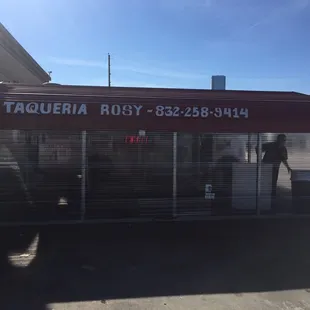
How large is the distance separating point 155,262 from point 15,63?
9.82 meters

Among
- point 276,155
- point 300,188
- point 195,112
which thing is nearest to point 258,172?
point 276,155

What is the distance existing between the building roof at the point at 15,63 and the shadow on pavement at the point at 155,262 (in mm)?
6277

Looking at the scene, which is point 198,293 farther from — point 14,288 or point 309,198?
point 309,198

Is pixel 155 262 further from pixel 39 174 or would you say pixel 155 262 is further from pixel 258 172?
pixel 258 172

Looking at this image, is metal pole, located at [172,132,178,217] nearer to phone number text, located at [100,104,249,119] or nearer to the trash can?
phone number text, located at [100,104,249,119]

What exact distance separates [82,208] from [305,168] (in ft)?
16.0

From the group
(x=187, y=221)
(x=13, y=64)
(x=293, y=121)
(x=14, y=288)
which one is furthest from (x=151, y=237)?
(x=13, y=64)

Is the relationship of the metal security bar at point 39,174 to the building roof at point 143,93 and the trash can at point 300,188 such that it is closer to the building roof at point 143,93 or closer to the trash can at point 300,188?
the building roof at point 143,93

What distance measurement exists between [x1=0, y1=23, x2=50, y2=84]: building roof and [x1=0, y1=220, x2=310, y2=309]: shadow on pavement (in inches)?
247

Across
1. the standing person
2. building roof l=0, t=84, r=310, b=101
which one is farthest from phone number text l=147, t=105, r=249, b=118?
the standing person

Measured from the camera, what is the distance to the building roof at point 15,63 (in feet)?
38.8

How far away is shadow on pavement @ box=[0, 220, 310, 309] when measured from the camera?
16.4 ft

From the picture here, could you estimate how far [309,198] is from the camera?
9398mm

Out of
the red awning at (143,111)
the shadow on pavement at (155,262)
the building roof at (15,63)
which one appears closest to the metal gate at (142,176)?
the red awning at (143,111)
